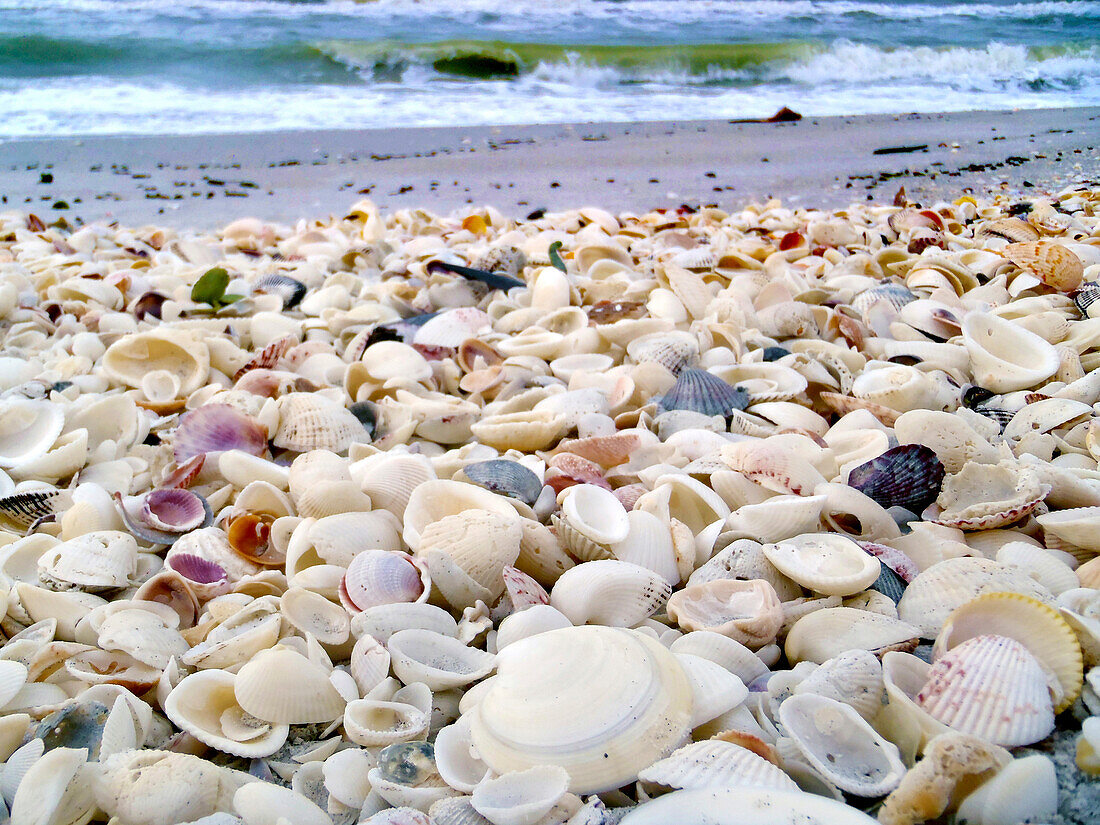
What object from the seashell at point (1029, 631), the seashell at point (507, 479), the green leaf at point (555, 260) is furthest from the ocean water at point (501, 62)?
the seashell at point (1029, 631)

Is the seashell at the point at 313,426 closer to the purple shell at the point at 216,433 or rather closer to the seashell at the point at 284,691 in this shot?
the purple shell at the point at 216,433

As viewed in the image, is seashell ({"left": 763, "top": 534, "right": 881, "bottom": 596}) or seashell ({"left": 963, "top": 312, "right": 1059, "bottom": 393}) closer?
seashell ({"left": 763, "top": 534, "right": 881, "bottom": 596})

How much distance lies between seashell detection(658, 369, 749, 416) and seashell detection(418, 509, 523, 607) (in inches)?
34.1

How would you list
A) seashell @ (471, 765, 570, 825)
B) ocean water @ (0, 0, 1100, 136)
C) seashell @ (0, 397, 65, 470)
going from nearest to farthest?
seashell @ (471, 765, 570, 825)
seashell @ (0, 397, 65, 470)
ocean water @ (0, 0, 1100, 136)

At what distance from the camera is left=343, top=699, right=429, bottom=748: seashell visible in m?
1.20

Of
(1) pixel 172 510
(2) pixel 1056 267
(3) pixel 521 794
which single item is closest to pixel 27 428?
(1) pixel 172 510

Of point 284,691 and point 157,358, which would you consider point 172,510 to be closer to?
point 284,691

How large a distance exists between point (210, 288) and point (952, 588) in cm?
288

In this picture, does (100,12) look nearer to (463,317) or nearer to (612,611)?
(463,317)

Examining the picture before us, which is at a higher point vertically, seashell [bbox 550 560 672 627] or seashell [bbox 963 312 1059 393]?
seashell [bbox 963 312 1059 393]

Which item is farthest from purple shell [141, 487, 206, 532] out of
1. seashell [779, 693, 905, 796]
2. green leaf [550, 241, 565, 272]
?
green leaf [550, 241, 565, 272]

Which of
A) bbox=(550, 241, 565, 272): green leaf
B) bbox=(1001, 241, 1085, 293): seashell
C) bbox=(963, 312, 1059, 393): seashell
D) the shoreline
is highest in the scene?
the shoreline

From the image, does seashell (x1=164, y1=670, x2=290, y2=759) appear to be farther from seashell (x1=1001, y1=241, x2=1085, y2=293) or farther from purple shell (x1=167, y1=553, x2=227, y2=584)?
seashell (x1=1001, y1=241, x2=1085, y2=293)

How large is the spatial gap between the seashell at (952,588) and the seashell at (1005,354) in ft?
3.55
